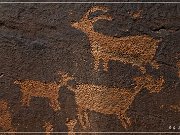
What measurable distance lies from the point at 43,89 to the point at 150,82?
48cm

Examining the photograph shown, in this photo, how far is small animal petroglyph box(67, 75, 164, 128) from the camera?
1.95 meters

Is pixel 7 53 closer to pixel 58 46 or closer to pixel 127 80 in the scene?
pixel 58 46

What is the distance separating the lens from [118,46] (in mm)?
1913

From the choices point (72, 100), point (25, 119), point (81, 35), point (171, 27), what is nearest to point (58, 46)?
point (81, 35)

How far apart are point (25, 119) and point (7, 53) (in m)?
0.31

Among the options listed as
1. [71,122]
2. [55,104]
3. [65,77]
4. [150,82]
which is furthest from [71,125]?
[150,82]

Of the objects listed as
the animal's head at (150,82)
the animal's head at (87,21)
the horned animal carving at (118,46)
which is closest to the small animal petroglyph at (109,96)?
the animal's head at (150,82)

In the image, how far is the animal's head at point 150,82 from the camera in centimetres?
195

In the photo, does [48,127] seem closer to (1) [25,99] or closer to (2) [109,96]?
(1) [25,99]

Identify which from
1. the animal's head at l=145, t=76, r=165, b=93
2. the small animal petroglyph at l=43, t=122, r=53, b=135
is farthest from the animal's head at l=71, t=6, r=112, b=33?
the small animal petroglyph at l=43, t=122, r=53, b=135

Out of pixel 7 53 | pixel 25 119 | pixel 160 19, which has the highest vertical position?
pixel 160 19

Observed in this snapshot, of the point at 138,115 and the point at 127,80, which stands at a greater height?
the point at 127,80

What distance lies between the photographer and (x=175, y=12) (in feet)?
6.19

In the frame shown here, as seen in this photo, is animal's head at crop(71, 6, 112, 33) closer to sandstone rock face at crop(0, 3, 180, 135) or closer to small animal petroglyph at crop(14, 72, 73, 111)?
sandstone rock face at crop(0, 3, 180, 135)
